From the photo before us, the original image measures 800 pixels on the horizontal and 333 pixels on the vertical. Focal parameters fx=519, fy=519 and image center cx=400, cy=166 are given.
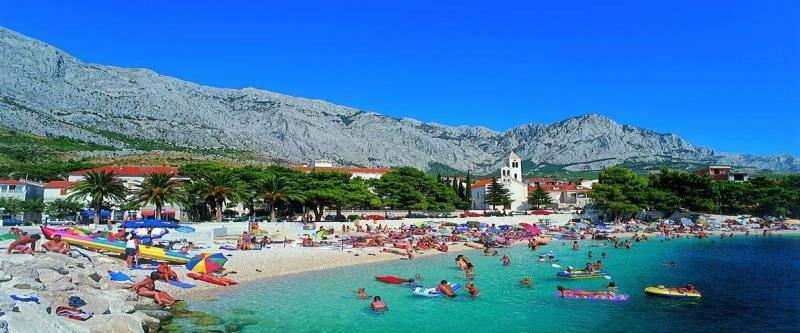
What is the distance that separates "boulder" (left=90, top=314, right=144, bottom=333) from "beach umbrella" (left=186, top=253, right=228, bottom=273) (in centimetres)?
1121

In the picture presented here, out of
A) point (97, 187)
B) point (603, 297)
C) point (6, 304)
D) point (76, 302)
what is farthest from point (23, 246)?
point (603, 297)

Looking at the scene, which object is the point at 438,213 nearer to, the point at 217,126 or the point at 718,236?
the point at 718,236

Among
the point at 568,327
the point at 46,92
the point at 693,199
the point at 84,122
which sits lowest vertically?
the point at 568,327

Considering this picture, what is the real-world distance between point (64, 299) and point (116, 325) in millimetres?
2843

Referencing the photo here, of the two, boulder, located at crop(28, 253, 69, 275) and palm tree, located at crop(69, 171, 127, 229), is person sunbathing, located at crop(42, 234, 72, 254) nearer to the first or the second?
boulder, located at crop(28, 253, 69, 275)

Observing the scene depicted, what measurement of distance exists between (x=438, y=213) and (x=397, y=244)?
34223 mm

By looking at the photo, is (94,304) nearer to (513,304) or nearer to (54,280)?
(54,280)

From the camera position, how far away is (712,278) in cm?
2883

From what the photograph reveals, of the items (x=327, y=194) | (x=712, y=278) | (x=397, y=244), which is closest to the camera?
(x=712, y=278)

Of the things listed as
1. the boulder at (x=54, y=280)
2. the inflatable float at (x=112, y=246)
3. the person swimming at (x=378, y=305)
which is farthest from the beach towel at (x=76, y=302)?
the inflatable float at (x=112, y=246)

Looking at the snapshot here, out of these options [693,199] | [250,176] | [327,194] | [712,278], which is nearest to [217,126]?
[250,176]

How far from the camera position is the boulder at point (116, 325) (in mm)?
12781

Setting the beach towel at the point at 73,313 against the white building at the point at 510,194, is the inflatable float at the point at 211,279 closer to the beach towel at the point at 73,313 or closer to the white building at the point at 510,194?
the beach towel at the point at 73,313

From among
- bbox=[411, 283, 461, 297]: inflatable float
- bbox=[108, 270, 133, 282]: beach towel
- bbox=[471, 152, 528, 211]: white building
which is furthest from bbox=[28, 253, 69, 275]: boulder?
bbox=[471, 152, 528, 211]: white building
